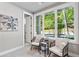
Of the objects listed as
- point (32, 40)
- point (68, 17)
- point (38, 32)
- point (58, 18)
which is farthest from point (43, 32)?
point (68, 17)

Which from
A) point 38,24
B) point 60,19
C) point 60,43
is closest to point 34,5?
point 38,24

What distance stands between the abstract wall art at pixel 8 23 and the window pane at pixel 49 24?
56cm

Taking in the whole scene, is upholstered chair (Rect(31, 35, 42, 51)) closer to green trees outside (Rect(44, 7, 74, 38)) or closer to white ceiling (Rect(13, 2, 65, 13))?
green trees outside (Rect(44, 7, 74, 38))

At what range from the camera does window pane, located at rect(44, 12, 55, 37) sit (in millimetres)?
1933

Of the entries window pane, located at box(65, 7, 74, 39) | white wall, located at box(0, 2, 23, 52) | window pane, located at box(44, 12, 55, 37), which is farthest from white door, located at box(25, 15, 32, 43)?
window pane, located at box(65, 7, 74, 39)

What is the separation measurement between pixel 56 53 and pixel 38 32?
51 centimetres

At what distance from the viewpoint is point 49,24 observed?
1.93 meters

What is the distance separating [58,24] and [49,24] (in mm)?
164

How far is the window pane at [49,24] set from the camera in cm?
193

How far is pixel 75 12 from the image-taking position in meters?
1.81

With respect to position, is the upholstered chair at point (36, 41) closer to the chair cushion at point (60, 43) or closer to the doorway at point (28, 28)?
the doorway at point (28, 28)

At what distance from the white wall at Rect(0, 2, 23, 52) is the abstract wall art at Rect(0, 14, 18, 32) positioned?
0.19ft

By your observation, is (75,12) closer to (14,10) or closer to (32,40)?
(32,40)

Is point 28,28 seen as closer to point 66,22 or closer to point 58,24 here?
point 58,24
